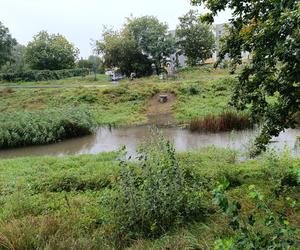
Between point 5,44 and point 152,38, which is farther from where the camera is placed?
point 5,44

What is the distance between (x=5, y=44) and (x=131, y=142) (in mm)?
30678

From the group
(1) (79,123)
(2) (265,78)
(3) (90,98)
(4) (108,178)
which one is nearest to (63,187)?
(4) (108,178)

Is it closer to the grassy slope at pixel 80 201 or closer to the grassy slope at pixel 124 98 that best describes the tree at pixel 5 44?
the grassy slope at pixel 124 98

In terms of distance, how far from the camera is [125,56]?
2842 centimetres

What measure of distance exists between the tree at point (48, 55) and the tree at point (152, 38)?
405 inches

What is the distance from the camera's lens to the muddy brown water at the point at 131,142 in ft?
34.0

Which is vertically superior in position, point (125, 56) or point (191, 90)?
point (125, 56)

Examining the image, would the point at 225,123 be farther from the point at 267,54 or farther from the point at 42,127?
the point at 267,54

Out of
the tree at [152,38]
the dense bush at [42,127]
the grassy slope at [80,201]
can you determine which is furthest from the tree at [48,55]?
the grassy slope at [80,201]

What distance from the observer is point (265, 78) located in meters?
4.16

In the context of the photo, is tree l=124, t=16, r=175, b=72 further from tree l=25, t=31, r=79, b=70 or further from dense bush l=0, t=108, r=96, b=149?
dense bush l=0, t=108, r=96, b=149

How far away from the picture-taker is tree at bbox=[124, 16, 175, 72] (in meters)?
28.6

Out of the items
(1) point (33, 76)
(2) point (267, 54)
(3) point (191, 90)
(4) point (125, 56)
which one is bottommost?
(3) point (191, 90)

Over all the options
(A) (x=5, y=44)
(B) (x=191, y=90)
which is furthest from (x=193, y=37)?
(A) (x=5, y=44)
